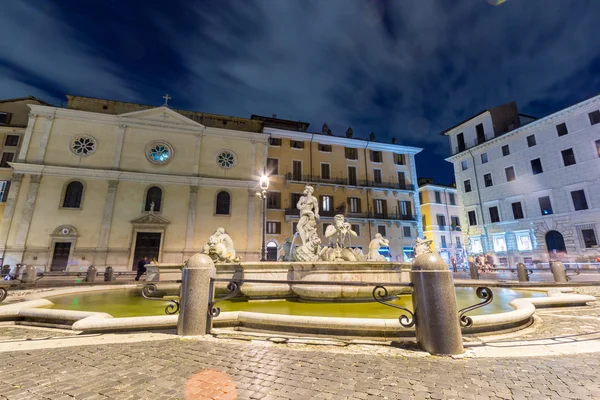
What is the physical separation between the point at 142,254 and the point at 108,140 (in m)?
10.6

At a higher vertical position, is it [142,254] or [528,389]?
[142,254]

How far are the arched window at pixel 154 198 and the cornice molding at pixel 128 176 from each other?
0.72 metres

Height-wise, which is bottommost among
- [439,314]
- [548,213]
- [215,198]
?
[439,314]

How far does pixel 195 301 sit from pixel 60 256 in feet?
76.9

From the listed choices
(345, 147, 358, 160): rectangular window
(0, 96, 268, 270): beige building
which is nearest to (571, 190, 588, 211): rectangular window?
(345, 147, 358, 160): rectangular window

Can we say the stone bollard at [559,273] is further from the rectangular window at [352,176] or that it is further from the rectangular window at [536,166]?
the rectangular window at [352,176]

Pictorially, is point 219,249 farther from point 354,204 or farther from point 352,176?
point 352,176

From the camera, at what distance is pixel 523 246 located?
24781 millimetres

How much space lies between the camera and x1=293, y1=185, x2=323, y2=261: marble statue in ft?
29.5

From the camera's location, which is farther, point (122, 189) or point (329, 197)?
point (329, 197)

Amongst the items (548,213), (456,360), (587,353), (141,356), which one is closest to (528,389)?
(456,360)

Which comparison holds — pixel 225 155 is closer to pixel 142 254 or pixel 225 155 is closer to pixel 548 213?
pixel 142 254

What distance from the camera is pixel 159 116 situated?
25266mm

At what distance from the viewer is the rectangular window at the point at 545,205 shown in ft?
77.5
